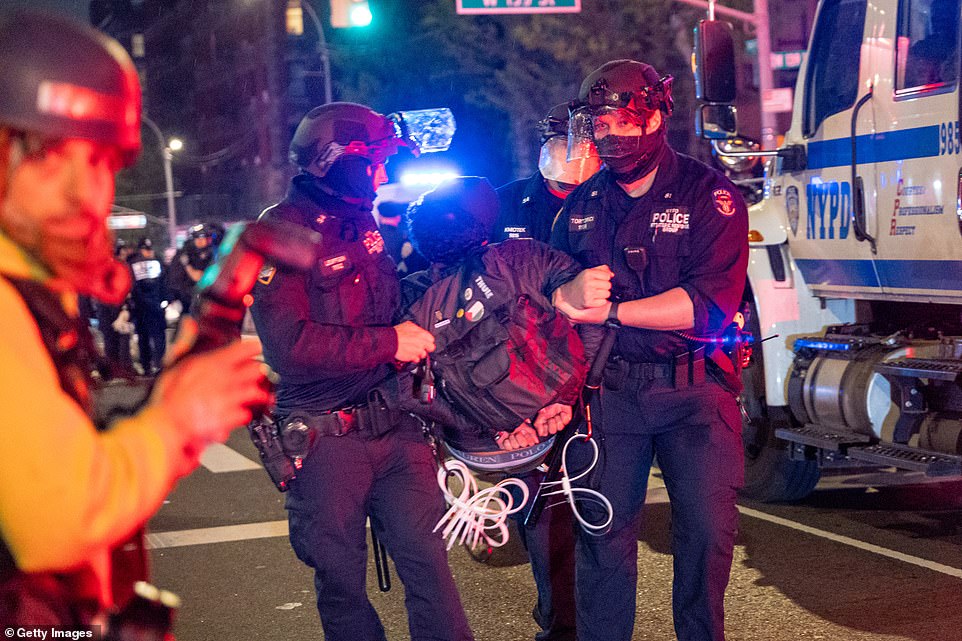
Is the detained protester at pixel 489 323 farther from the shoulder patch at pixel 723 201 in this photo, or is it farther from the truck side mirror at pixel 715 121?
the truck side mirror at pixel 715 121

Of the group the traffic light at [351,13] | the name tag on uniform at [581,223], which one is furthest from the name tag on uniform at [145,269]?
the name tag on uniform at [581,223]

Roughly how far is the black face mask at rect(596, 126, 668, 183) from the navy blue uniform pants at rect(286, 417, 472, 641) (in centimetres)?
124

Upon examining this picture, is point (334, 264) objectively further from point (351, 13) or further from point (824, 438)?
point (351, 13)

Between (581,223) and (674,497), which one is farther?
(581,223)

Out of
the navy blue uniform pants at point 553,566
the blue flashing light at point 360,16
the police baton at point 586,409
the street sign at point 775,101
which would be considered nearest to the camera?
the police baton at point 586,409

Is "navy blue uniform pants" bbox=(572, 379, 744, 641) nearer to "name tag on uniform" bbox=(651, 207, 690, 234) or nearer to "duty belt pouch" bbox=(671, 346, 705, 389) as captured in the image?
"duty belt pouch" bbox=(671, 346, 705, 389)

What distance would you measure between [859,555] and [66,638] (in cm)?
487

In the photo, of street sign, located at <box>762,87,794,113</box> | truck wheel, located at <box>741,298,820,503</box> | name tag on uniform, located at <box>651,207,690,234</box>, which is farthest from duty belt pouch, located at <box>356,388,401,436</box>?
street sign, located at <box>762,87,794,113</box>

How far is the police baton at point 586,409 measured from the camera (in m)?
3.99

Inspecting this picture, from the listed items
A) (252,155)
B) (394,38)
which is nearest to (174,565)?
(394,38)

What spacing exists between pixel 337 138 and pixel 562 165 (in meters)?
1.94

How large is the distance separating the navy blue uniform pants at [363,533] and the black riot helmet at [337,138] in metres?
0.88

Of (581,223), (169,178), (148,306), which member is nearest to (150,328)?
(148,306)

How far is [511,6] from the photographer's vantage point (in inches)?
601
